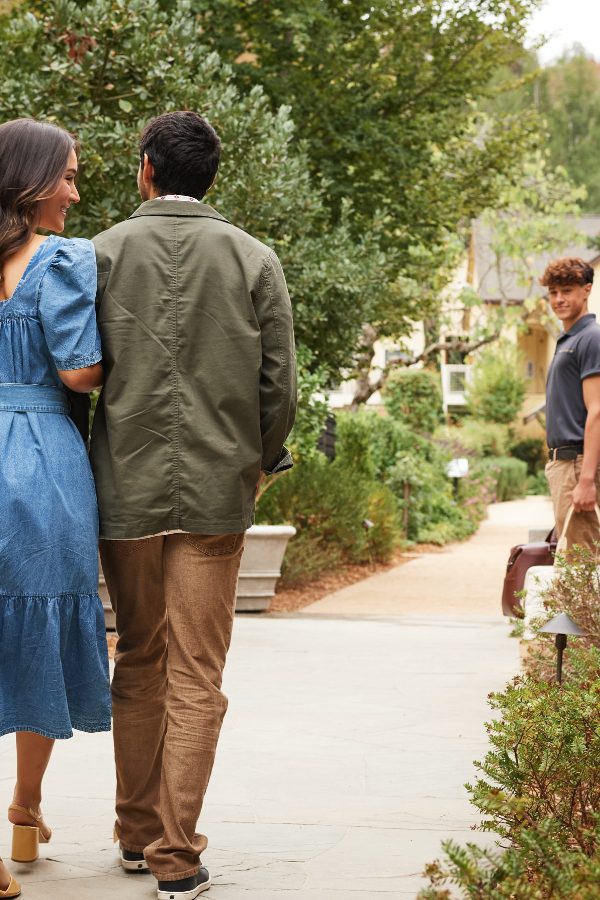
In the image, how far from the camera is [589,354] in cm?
624

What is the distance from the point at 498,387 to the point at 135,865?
3831cm

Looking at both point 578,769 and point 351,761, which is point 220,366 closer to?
point 578,769

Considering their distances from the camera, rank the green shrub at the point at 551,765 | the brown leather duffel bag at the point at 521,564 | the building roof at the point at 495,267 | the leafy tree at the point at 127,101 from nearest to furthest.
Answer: the green shrub at the point at 551,765, the brown leather duffel bag at the point at 521,564, the leafy tree at the point at 127,101, the building roof at the point at 495,267

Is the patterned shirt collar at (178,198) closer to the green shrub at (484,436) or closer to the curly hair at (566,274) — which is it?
the curly hair at (566,274)

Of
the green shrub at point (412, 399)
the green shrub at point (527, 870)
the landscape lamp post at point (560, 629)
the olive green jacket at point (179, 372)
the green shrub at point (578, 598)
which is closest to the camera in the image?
the green shrub at point (527, 870)

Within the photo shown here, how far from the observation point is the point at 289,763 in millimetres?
4812

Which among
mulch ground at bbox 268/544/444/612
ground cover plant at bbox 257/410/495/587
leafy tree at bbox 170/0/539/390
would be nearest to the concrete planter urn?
mulch ground at bbox 268/544/444/612

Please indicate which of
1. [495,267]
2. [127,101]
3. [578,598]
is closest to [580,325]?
[578,598]

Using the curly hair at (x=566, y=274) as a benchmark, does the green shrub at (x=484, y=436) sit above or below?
below

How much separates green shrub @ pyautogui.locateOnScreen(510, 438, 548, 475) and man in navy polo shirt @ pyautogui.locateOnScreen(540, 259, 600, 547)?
35.2m

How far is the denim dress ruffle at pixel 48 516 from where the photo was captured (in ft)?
10.5

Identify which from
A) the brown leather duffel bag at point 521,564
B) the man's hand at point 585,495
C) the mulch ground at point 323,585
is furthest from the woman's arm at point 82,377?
the mulch ground at point 323,585

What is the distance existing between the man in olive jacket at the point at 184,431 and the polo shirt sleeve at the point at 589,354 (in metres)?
3.17

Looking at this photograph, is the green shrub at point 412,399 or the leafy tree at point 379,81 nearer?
the leafy tree at point 379,81
